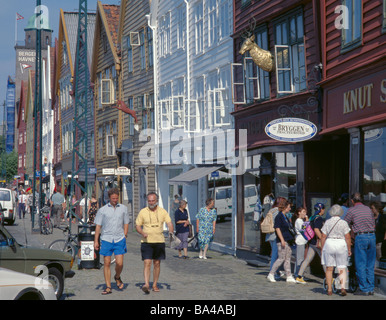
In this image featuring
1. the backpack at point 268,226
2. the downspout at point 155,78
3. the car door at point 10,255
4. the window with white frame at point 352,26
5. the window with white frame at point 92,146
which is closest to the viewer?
the car door at point 10,255

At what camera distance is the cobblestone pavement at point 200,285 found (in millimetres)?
12438

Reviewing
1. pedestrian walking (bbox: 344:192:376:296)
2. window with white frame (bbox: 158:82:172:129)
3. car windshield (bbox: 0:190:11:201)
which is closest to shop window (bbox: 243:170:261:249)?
pedestrian walking (bbox: 344:192:376:296)

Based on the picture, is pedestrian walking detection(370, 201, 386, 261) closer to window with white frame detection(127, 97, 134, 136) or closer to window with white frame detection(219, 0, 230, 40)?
window with white frame detection(219, 0, 230, 40)

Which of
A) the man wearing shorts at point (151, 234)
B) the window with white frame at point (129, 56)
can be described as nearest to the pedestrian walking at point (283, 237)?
the man wearing shorts at point (151, 234)

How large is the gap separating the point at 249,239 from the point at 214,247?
3.42m

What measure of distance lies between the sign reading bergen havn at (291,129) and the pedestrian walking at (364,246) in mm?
2854

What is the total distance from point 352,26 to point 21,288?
9666 millimetres

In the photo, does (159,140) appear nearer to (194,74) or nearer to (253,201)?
(194,74)

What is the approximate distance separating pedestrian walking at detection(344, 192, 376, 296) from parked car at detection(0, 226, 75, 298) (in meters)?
5.17

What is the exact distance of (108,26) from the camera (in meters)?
40.6

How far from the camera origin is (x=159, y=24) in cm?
3262

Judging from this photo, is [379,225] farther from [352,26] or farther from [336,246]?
[352,26]

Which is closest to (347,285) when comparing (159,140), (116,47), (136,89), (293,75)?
(293,75)

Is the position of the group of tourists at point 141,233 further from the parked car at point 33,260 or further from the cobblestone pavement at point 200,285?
the parked car at point 33,260
